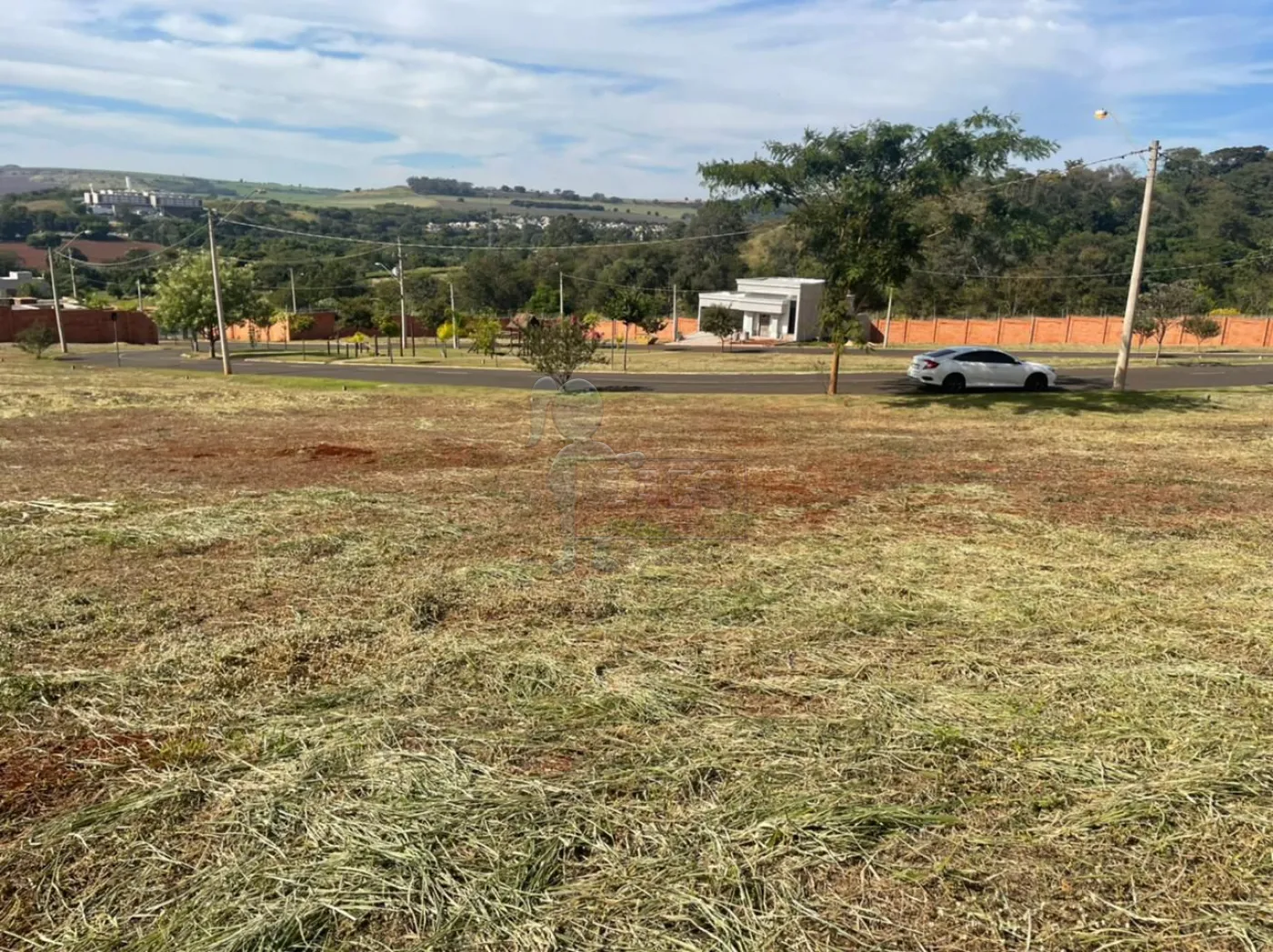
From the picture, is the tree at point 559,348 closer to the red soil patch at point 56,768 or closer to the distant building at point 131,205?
the red soil patch at point 56,768

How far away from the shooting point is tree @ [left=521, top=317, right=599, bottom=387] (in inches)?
1015

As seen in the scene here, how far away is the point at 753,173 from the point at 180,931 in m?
20.5

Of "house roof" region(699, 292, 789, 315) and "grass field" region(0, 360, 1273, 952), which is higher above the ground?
"house roof" region(699, 292, 789, 315)

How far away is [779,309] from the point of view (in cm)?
6644

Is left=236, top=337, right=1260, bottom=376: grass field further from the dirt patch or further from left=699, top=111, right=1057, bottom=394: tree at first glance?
the dirt patch

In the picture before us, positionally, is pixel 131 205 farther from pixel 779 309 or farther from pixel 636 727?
pixel 636 727

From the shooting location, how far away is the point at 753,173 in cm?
2058

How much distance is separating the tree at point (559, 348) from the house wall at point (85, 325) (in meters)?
49.0

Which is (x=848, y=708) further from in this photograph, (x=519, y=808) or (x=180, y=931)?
(x=180, y=931)

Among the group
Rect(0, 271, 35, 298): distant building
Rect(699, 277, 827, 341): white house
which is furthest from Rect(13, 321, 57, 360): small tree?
Rect(0, 271, 35, 298): distant building


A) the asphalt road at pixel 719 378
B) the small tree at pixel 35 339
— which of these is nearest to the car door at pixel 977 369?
the asphalt road at pixel 719 378

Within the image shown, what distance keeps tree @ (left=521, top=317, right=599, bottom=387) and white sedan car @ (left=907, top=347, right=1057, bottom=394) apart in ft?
34.7

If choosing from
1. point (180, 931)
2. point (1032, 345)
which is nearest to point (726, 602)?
point (180, 931)

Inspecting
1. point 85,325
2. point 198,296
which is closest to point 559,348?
point 198,296
